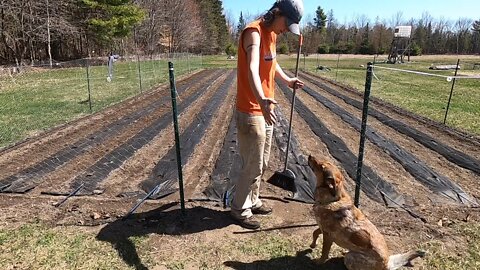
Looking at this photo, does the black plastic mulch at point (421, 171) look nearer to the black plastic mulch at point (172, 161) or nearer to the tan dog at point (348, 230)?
the tan dog at point (348, 230)

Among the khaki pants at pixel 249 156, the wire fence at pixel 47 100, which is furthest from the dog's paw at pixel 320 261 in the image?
the wire fence at pixel 47 100

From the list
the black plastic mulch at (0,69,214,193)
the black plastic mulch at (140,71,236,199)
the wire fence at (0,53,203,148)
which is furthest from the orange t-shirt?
the wire fence at (0,53,203,148)

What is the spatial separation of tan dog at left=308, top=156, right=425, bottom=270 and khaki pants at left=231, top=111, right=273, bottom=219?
0.52 metres

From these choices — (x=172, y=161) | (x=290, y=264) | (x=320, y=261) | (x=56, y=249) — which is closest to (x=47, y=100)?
(x=172, y=161)

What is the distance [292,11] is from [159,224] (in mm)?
2356

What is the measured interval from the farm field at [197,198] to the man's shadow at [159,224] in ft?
0.06

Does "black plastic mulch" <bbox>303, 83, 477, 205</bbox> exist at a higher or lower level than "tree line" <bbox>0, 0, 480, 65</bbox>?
lower

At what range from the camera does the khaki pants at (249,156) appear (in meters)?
3.04

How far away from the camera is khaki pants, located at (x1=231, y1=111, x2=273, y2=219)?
304 cm

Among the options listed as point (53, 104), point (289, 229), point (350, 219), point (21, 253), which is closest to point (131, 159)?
point (21, 253)

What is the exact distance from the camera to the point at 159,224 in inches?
135

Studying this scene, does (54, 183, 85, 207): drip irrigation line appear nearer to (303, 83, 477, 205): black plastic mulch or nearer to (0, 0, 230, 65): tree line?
(303, 83, 477, 205): black plastic mulch

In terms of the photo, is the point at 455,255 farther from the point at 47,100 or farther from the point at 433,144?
the point at 47,100

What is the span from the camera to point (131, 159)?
18.0 ft
